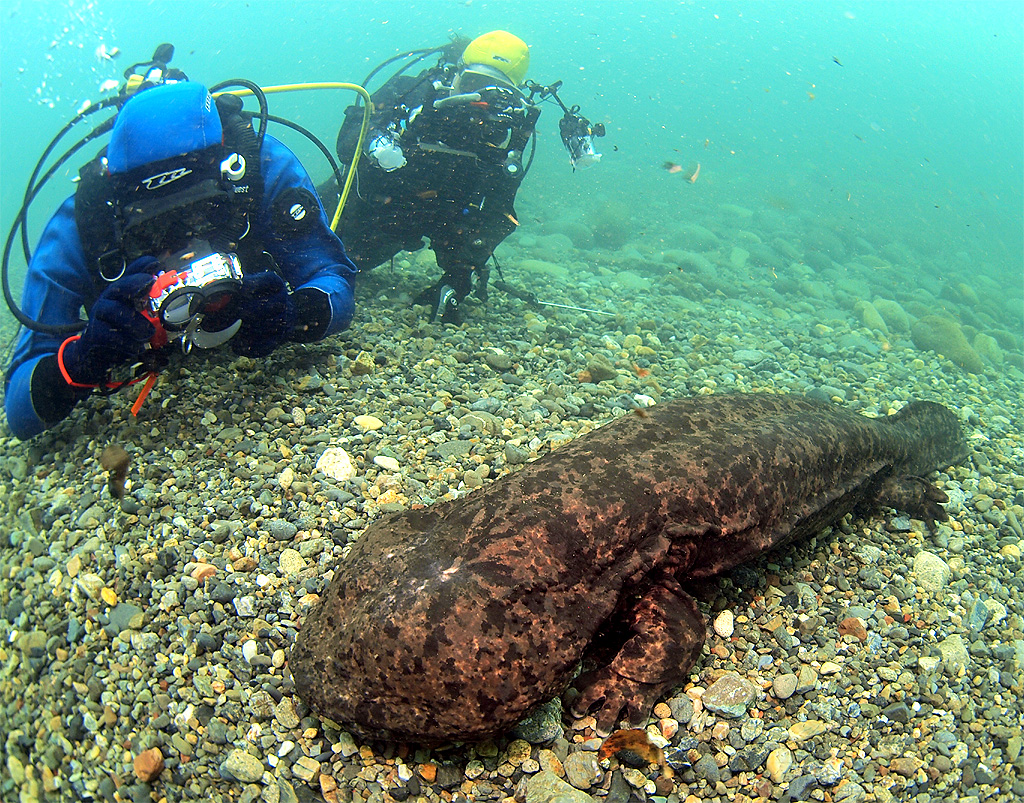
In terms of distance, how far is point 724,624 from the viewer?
2.79m

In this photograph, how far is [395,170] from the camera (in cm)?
657

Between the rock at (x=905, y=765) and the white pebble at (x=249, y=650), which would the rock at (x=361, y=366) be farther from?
the rock at (x=905, y=765)

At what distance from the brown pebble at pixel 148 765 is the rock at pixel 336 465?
1564 millimetres

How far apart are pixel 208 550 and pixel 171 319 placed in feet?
4.45

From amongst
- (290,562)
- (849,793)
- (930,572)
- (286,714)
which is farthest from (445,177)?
(849,793)

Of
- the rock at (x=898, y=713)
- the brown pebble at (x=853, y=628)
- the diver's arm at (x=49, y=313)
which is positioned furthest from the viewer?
the diver's arm at (x=49, y=313)

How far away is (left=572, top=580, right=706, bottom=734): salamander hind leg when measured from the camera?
2.28m

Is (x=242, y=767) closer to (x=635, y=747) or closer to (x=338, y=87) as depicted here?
(x=635, y=747)

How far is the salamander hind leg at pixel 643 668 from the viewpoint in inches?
89.6

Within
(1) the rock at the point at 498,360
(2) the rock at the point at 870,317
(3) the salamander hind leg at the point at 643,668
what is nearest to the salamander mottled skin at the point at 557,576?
(3) the salamander hind leg at the point at 643,668

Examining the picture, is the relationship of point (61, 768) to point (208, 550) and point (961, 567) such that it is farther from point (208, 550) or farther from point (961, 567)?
point (961, 567)

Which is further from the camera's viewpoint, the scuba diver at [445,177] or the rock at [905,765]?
the scuba diver at [445,177]

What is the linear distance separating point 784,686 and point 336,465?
2737mm

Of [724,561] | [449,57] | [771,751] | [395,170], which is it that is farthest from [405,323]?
[449,57]
